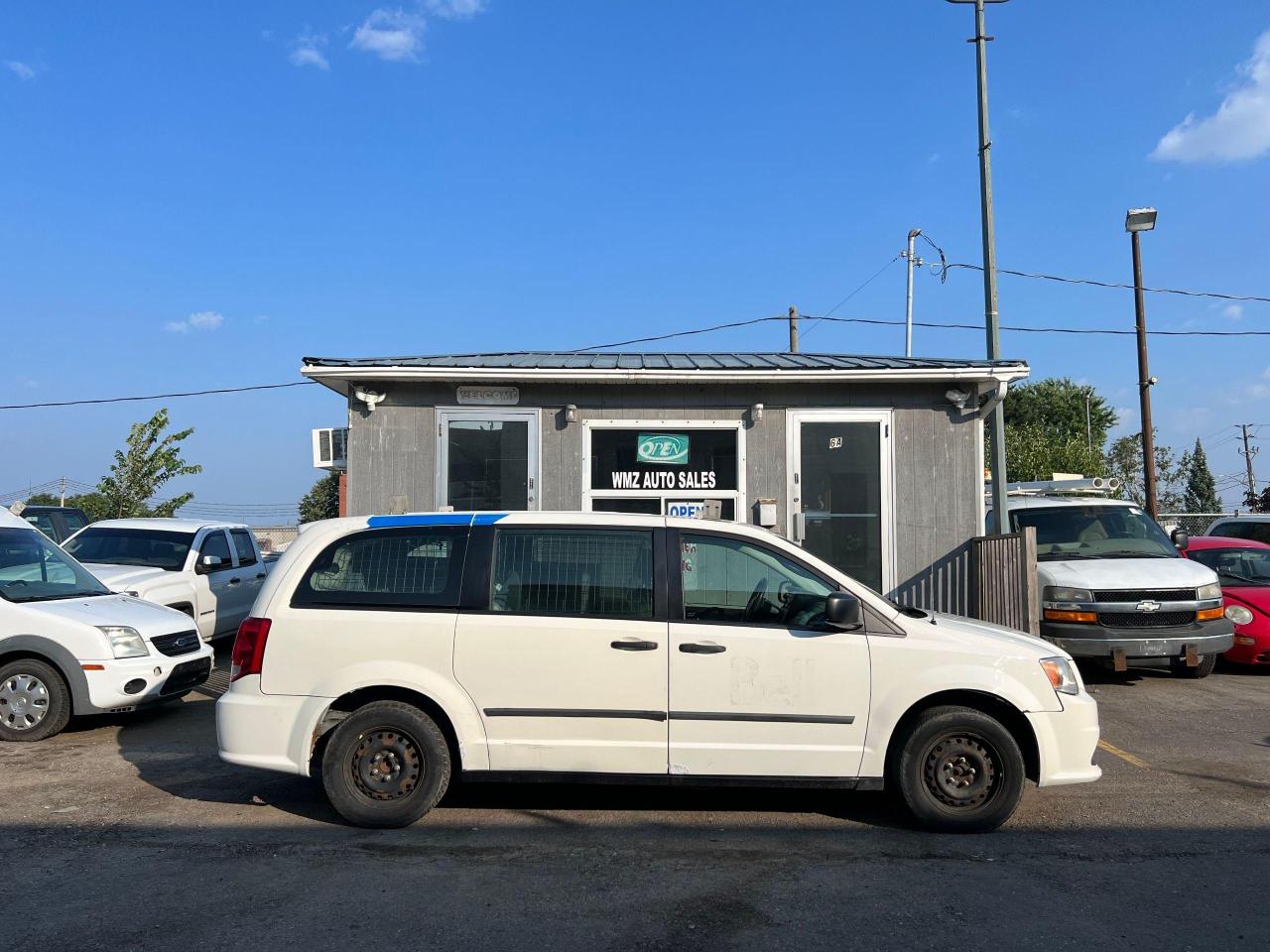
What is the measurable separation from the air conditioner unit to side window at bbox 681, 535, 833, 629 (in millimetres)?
6750

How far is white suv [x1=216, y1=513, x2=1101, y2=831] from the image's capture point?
18.2 feet

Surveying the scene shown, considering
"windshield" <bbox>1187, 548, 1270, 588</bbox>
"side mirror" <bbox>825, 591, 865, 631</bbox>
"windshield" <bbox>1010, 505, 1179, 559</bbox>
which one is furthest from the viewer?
"windshield" <bbox>1187, 548, 1270, 588</bbox>

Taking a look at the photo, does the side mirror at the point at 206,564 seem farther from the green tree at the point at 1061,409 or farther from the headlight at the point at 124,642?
the green tree at the point at 1061,409

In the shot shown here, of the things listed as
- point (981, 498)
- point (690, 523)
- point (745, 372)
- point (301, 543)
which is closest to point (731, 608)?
point (690, 523)

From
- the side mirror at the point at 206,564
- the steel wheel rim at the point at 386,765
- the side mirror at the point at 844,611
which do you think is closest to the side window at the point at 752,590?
the side mirror at the point at 844,611

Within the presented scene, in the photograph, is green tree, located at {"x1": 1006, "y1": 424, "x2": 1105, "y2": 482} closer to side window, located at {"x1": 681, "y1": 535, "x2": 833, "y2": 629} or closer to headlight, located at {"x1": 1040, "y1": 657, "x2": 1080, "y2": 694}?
headlight, located at {"x1": 1040, "y1": 657, "x2": 1080, "y2": 694}

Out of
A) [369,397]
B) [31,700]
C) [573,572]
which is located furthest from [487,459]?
[573,572]

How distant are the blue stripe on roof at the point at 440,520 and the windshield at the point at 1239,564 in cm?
1024

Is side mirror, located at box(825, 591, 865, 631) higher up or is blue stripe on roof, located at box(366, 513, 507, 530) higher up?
blue stripe on roof, located at box(366, 513, 507, 530)

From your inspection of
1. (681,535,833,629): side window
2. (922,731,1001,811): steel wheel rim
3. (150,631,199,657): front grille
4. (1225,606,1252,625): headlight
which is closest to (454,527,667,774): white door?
(681,535,833,629): side window

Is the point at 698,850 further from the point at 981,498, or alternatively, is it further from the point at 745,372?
the point at 981,498

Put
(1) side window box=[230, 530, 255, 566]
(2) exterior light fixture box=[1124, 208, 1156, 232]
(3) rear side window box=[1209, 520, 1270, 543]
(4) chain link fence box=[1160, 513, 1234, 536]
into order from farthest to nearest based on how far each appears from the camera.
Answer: (4) chain link fence box=[1160, 513, 1234, 536]
(2) exterior light fixture box=[1124, 208, 1156, 232]
(3) rear side window box=[1209, 520, 1270, 543]
(1) side window box=[230, 530, 255, 566]

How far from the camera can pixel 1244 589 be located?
11.8 metres

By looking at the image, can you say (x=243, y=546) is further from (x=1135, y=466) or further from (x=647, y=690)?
(x=1135, y=466)
